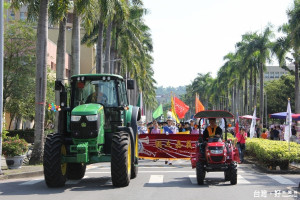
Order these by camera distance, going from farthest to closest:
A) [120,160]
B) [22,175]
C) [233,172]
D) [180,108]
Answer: [180,108] → [22,175] → [233,172] → [120,160]

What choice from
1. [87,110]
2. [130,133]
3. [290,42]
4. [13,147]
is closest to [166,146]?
[13,147]

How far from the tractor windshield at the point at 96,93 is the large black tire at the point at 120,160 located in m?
1.26

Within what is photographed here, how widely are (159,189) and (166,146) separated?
8.80m

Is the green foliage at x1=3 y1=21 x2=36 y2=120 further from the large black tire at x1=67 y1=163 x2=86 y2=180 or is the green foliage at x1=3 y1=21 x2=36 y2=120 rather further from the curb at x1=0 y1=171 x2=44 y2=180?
the large black tire at x1=67 y1=163 x2=86 y2=180

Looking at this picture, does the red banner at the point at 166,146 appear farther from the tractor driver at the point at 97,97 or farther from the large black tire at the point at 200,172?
the tractor driver at the point at 97,97

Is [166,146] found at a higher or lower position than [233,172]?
higher

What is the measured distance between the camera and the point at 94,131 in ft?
40.0

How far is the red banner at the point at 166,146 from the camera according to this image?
2080 cm

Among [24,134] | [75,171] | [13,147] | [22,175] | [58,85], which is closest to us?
[58,85]

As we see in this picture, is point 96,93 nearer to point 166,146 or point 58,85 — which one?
point 58,85

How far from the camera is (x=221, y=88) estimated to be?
109m

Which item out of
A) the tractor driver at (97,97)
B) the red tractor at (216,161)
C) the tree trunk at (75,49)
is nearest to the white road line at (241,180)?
the red tractor at (216,161)

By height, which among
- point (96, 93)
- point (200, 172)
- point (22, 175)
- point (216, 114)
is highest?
point (96, 93)

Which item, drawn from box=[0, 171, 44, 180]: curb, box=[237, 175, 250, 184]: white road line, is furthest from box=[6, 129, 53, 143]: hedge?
box=[237, 175, 250, 184]: white road line
